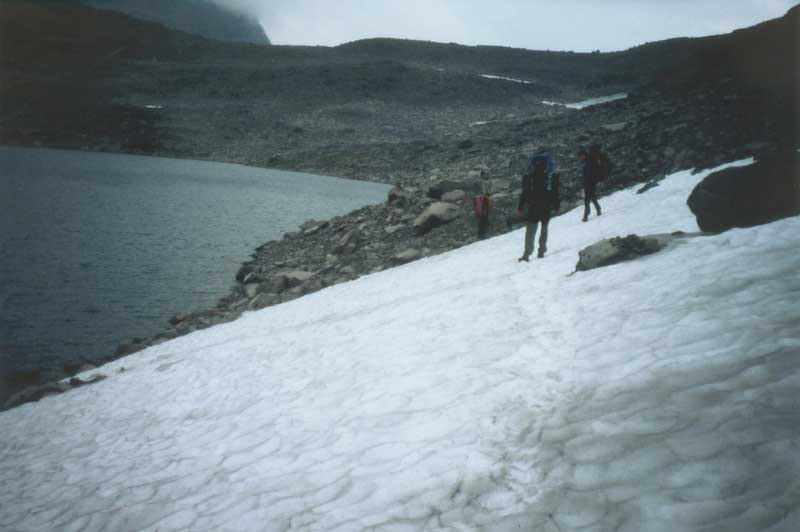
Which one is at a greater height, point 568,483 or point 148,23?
point 148,23

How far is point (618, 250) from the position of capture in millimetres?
7305

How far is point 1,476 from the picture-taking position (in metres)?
5.93

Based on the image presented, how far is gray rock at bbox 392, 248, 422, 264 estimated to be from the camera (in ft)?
51.2

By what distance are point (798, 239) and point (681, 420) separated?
13.1 ft

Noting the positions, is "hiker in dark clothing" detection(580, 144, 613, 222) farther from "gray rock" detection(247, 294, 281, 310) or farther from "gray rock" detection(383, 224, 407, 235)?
"gray rock" detection(247, 294, 281, 310)

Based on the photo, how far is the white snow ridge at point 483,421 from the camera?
2842 millimetres

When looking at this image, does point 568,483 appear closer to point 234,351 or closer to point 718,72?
point 234,351

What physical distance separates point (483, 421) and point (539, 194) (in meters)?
7.00

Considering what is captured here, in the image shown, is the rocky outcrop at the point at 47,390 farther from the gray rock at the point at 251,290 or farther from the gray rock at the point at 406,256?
the gray rock at the point at 406,256

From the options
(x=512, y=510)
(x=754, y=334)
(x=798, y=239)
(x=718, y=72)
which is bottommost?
(x=512, y=510)

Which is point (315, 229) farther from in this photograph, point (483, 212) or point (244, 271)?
point (483, 212)

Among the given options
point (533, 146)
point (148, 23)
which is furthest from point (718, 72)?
point (148, 23)

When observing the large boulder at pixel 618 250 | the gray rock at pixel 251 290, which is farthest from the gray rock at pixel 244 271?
the large boulder at pixel 618 250

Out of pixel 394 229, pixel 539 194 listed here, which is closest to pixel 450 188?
pixel 394 229
